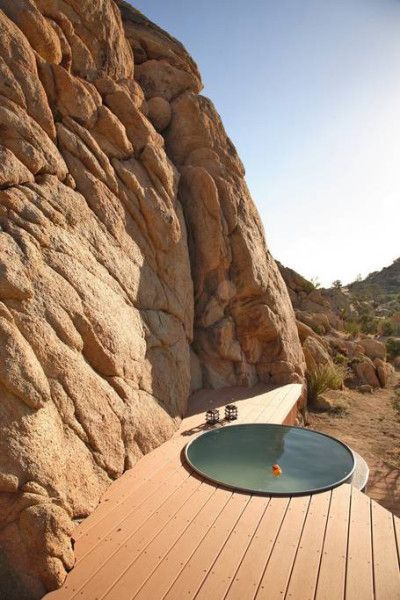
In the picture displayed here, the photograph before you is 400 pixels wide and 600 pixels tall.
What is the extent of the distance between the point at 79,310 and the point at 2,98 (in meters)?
3.97

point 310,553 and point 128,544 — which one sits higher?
point 128,544

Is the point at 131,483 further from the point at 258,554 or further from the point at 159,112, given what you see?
the point at 159,112

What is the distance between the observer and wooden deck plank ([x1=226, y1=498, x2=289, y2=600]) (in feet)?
13.0

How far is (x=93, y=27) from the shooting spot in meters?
10.0

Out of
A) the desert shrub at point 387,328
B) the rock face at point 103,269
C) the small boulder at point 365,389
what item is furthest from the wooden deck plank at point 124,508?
the desert shrub at point 387,328

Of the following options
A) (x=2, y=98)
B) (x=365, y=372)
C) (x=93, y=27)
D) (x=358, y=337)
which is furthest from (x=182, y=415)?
(x=358, y=337)

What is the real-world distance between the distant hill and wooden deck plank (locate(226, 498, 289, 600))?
188ft

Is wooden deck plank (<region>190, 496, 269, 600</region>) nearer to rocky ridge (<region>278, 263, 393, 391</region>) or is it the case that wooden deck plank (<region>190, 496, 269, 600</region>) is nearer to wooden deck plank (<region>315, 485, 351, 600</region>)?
wooden deck plank (<region>315, 485, 351, 600</region>)

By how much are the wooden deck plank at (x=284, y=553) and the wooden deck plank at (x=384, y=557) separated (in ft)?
2.89

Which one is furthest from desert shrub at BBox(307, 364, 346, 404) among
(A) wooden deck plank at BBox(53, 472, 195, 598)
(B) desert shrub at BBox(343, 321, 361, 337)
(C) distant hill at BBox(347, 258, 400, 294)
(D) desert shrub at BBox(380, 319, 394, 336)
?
(C) distant hill at BBox(347, 258, 400, 294)

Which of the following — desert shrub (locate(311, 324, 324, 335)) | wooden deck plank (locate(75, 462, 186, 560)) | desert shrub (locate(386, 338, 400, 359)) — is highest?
desert shrub (locate(311, 324, 324, 335))

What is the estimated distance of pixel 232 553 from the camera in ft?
14.9

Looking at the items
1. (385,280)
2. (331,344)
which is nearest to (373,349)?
(331,344)

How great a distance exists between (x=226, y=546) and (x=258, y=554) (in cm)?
40
